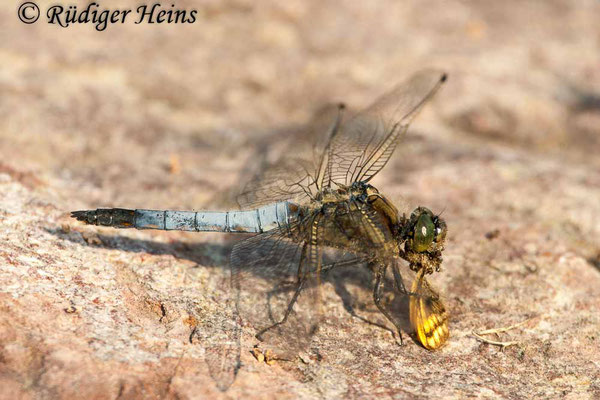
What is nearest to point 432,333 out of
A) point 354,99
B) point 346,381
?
point 346,381

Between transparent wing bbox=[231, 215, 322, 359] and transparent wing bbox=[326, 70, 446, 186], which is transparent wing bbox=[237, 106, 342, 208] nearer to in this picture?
transparent wing bbox=[326, 70, 446, 186]

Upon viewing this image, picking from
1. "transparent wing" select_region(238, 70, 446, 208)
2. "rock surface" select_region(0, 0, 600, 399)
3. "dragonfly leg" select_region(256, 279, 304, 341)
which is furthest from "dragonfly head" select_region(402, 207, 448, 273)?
"dragonfly leg" select_region(256, 279, 304, 341)

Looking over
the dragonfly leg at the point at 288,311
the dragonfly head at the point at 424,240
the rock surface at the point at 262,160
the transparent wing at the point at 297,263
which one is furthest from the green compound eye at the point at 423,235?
the dragonfly leg at the point at 288,311

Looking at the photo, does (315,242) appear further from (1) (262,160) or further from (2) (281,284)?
(1) (262,160)

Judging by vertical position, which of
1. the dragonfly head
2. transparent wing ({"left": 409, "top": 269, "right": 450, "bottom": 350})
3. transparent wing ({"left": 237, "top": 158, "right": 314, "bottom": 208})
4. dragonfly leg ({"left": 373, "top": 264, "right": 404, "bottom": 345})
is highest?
transparent wing ({"left": 237, "top": 158, "right": 314, "bottom": 208})

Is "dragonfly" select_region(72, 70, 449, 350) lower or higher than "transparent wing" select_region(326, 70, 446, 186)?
lower

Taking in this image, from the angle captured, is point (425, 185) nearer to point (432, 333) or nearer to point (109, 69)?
point (432, 333)

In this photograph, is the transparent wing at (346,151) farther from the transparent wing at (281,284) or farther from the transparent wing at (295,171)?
the transparent wing at (281,284)
